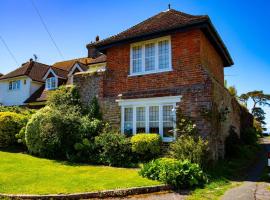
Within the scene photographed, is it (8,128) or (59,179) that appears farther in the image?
(8,128)

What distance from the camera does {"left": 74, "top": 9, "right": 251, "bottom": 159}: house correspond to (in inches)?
554

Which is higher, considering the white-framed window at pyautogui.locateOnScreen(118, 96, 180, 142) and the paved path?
the white-framed window at pyautogui.locateOnScreen(118, 96, 180, 142)

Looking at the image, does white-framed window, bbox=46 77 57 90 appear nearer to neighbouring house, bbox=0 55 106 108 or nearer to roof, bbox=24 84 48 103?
neighbouring house, bbox=0 55 106 108

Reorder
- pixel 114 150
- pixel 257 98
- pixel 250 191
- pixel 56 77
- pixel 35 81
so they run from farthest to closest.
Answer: pixel 257 98
pixel 35 81
pixel 56 77
pixel 114 150
pixel 250 191

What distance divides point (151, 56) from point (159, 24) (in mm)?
1900

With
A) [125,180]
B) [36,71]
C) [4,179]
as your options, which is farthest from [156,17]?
[36,71]

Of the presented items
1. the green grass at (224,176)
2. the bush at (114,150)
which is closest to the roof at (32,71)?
the bush at (114,150)

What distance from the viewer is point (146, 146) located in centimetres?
1388

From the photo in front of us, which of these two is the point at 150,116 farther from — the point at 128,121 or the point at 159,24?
the point at 159,24

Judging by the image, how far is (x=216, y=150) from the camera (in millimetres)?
13836

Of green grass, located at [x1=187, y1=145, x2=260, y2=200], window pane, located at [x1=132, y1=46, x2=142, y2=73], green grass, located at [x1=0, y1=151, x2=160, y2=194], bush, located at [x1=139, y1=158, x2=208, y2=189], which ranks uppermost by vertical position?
window pane, located at [x1=132, y1=46, x2=142, y2=73]

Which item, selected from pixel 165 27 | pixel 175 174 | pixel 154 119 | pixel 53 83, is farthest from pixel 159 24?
pixel 53 83

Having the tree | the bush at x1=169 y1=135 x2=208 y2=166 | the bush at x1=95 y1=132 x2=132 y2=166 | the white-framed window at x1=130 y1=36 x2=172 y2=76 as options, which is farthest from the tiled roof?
the tree

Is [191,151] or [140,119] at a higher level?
[140,119]
